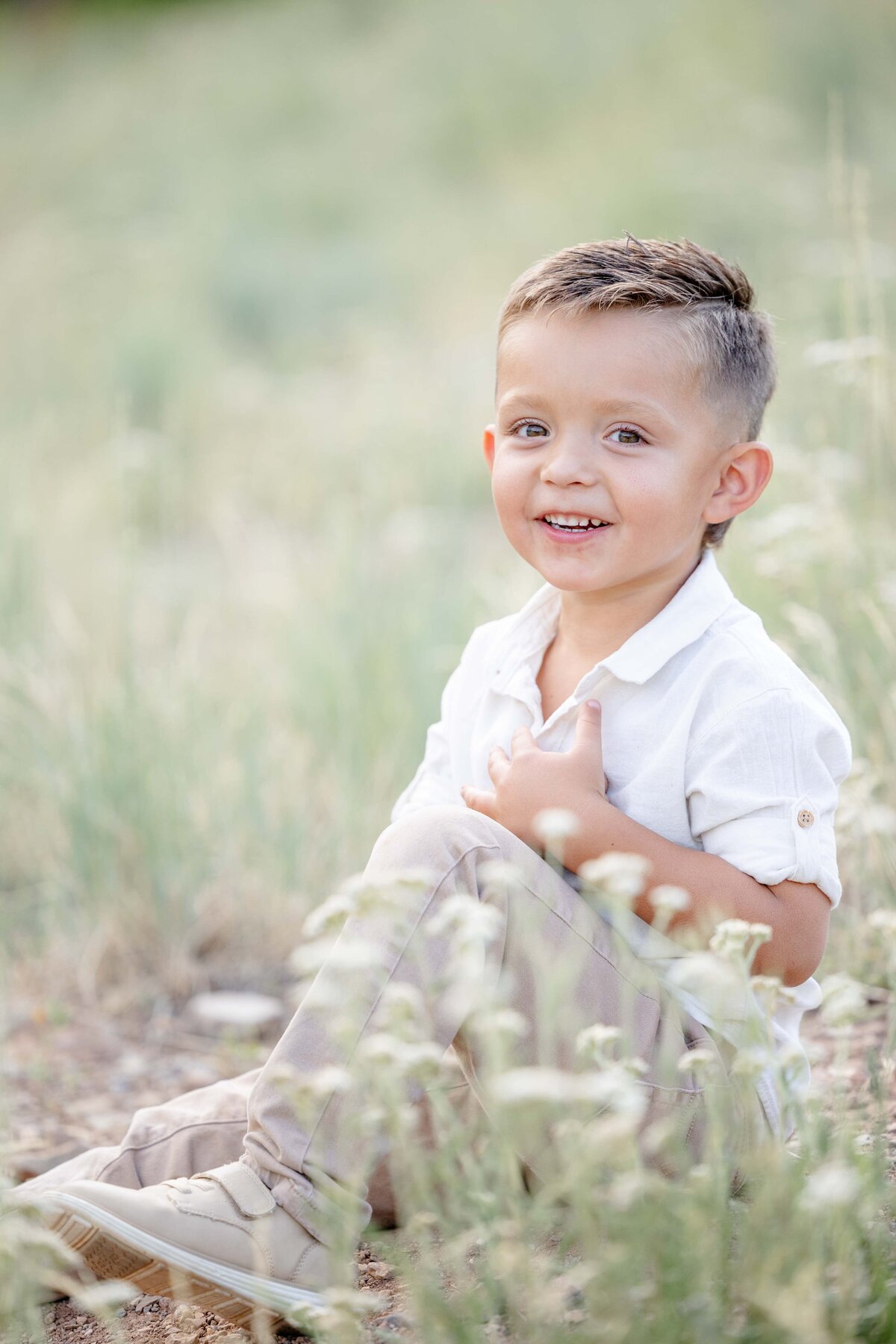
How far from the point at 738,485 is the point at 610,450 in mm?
191

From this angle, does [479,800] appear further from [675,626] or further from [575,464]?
[575,464]

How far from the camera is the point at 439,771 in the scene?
185 centimetres

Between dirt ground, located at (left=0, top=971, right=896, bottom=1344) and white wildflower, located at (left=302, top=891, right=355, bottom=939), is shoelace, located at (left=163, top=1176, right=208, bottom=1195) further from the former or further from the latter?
white wildflower, located at (left=302, top=891, right=355, bottom=939)

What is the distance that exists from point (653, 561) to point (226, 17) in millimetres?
19714

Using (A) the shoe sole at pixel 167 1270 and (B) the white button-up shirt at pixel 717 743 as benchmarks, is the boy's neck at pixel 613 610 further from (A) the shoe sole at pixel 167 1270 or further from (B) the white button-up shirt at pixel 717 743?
(A) the shoe sole at pixel 167 1270

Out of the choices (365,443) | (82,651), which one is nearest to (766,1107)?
(82,651)

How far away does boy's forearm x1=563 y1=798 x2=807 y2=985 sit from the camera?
1.39m

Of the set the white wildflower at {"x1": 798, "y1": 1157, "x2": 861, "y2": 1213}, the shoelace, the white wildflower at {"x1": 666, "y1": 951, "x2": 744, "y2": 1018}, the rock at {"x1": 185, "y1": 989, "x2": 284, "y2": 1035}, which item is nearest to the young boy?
the shoelace

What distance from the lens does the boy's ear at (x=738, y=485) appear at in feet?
5.24

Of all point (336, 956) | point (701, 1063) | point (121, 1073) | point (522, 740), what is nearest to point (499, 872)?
point (336, 956)

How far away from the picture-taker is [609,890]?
1000 mm

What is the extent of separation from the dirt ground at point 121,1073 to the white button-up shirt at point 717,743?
0.37 meters

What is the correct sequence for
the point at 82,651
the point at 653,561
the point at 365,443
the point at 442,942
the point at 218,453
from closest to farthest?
the point at 442,942
the point at 653,561
the point at 82,651
the point at 365,443
the point at 218,453

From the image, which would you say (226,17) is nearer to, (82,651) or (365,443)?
(365,443)
